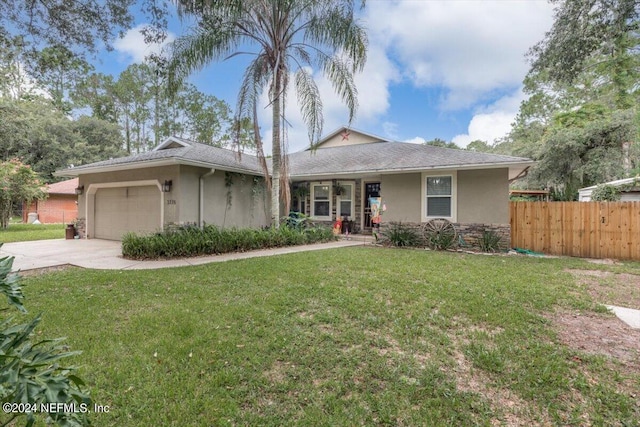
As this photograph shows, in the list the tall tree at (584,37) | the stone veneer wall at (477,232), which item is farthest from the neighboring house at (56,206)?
the tall tree at (584,37)

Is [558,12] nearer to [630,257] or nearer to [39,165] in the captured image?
[630,257]

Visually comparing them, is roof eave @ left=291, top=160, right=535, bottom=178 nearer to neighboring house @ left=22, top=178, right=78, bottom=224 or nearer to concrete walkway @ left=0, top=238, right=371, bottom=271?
concrete walkway @ left=0, top=238, right=371, bottom=271

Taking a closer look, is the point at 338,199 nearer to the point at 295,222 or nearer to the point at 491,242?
the point at 295,222

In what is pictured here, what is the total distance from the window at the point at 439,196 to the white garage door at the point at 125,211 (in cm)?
912

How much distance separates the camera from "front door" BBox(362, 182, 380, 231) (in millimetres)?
12927

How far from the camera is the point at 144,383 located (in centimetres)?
253

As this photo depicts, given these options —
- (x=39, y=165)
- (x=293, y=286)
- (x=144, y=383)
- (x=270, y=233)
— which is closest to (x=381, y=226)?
(x=270, y=233)

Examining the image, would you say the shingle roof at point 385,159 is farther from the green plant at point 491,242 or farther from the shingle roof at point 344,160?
the green plant at point 491,242

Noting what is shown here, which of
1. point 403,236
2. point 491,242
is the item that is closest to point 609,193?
point 491,242

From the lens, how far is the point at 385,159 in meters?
11.8

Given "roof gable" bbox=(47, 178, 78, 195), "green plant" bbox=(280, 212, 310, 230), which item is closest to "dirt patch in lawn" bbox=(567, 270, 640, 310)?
"green plant" bbox=(280, 212, 310, 230)

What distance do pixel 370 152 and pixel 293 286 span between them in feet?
32.4

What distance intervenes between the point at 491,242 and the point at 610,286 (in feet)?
12.4

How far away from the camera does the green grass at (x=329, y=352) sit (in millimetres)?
2273
